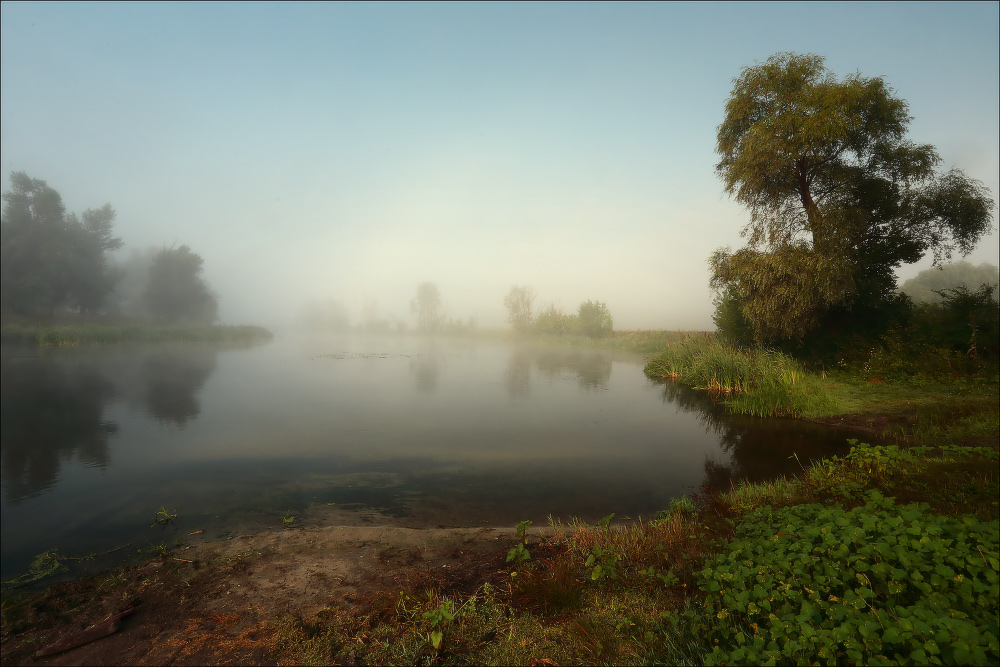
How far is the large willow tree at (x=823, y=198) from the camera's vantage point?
605 inches

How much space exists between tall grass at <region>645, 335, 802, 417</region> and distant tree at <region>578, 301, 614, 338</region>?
29546 mm

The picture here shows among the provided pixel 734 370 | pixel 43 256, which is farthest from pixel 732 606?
pixel 43 256

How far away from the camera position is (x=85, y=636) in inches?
133

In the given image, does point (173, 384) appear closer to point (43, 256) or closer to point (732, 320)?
point (732, 320)

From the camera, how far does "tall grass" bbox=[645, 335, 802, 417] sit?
13352 millimetres

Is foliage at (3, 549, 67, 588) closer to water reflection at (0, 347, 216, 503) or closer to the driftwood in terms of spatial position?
the driftwood

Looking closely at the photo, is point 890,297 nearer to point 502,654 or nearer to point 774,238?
point 774,238

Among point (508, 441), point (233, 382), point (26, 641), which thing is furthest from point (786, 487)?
point (233, 382)

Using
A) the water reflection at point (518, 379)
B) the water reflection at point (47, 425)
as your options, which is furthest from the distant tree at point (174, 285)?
the water reflection at point (518, 379)

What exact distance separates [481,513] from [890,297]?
19539 millimetres

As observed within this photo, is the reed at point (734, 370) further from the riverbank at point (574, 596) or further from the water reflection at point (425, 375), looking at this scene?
the water reflection at point (425, 375)

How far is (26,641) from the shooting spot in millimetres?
3471

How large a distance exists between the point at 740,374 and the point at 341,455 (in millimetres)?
14243

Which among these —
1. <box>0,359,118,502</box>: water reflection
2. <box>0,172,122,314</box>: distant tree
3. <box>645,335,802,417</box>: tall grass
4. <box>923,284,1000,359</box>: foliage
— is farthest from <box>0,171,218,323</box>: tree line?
<box>923,284,1000,359</box>: foliage
